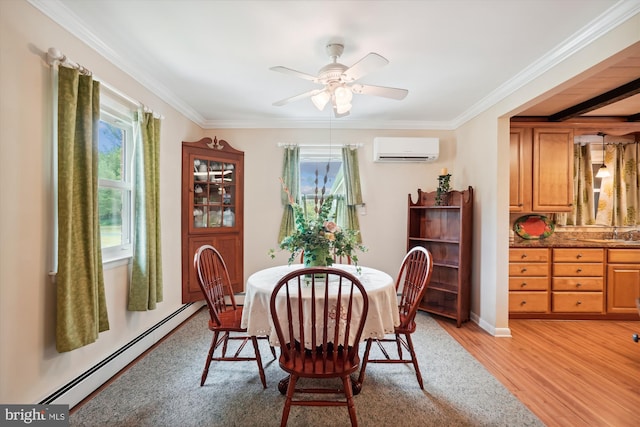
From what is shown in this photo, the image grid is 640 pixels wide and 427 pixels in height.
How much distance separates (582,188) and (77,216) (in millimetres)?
5284

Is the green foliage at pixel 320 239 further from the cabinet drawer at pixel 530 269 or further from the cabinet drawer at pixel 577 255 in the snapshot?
the cabinet drawer at pixel 577 255

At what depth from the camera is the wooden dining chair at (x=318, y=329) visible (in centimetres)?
154

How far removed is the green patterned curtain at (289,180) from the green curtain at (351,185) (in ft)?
2.06

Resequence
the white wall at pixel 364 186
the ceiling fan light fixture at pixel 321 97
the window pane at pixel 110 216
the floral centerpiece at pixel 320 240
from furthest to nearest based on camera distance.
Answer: the white wall at pixel 364 186 → the window pane at pixel 110 216 → the ceiling fan light fixture at pixel 321 97 → the floral centerpiece at pixel 320 240

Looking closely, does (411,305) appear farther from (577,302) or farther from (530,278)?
(577,302)

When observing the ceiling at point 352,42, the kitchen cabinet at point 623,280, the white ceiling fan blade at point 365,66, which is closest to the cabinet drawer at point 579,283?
the kitchen cabinet at point 623,280

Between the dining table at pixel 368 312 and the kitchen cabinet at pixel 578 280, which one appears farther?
the kitchen cabinet at pixel 578 280

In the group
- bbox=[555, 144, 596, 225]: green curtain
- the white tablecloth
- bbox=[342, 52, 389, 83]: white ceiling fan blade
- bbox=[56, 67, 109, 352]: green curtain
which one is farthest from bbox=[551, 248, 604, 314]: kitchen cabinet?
bbox=[56, 67, 109, 352]: green curtain

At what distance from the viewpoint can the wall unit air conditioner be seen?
3.77 metres

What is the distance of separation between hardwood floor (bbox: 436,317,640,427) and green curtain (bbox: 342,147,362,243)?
5.19ft

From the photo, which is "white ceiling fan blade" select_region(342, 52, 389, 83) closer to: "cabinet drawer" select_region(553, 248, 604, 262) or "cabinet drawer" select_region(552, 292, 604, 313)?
"cabinet drawer" select_region(553, 248, 604, 262)

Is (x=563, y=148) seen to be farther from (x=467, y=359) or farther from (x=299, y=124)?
(x=299, y=124)

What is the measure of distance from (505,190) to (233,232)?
3127 millimetres

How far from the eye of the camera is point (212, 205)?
3.61 m
